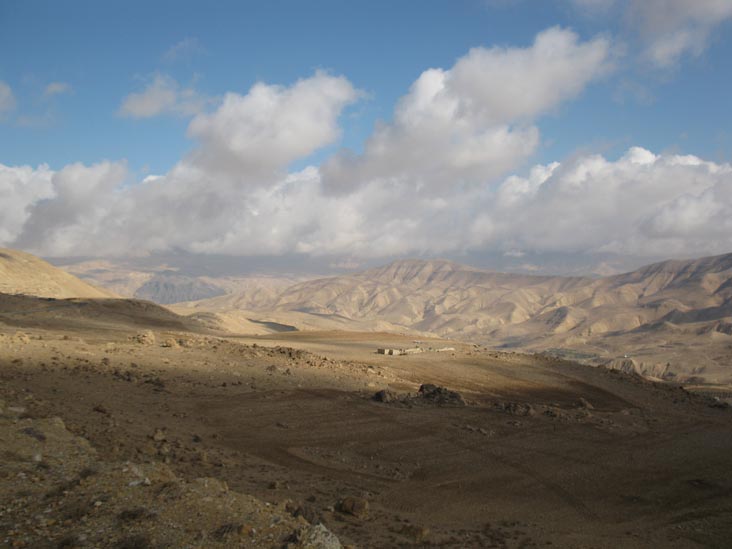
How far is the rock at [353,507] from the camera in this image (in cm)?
1010

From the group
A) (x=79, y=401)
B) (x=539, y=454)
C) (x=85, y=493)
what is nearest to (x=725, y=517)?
(x=539, y=454)

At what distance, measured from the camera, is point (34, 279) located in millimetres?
86688

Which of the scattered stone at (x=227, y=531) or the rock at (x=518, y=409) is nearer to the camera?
the scattered stone at (x=227, y=531)

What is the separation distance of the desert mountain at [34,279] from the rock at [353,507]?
78.7 meters

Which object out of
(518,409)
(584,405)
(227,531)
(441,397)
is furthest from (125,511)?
(584,405)

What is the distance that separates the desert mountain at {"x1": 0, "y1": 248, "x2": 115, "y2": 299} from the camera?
7831cm

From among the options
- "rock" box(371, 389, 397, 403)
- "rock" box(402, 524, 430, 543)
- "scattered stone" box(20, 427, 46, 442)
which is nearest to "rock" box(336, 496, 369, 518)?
"rock" box(402, 524, 430, 543)

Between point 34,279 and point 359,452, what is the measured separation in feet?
296

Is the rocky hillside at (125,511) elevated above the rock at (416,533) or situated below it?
above

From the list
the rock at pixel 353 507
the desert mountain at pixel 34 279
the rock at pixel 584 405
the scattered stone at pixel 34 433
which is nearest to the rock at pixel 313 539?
the rock at pixel 353 507

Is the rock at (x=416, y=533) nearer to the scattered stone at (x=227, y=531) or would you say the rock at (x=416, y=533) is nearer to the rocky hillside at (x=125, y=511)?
the rocky hillside at (x=125, y=511)

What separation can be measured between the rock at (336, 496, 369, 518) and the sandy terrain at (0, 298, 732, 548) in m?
0.03

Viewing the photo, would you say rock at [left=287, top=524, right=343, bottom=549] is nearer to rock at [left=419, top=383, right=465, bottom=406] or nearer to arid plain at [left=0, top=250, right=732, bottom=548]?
arid plain at [left=0, top=250, right=732, bottom=548]

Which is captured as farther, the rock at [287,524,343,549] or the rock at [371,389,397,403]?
the rock at [371,389,397,403]
